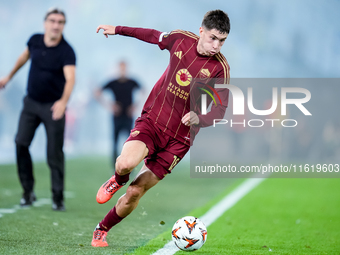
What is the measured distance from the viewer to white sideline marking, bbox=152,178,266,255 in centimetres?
428

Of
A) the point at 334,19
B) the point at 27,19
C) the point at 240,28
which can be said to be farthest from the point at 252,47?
the point at 27,19

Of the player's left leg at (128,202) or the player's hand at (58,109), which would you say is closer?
the player's left leg at (128,202)

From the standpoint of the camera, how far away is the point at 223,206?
7359mm

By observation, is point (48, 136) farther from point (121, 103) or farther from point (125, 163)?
point (121, 103)

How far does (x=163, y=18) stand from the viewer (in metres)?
25.5

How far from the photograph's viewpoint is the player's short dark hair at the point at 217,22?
418cm

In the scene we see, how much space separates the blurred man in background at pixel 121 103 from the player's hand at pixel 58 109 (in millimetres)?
4537

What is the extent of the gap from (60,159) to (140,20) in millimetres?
19164

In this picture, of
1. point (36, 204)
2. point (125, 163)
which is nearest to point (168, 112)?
point (125, 163)

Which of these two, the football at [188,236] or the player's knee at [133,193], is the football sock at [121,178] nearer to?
the player's knee at [133,193]

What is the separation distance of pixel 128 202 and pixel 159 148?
570mm

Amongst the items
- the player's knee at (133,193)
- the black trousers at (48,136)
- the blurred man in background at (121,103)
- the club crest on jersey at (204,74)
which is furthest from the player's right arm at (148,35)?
the blurred man in background at (121,103)

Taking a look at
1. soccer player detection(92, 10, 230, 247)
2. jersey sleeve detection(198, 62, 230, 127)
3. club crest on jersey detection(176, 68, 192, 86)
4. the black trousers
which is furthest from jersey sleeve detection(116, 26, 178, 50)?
the black trousers

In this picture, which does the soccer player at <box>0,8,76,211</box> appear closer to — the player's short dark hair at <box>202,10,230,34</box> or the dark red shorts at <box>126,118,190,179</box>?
the dark red shorts at <box>126,118,190,179</box>
